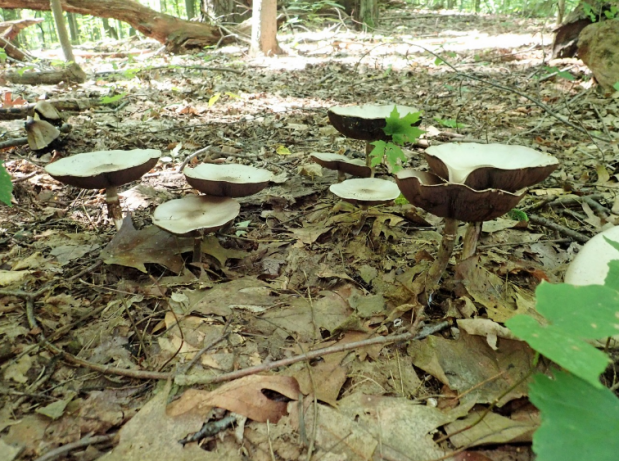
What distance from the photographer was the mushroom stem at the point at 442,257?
79.2 inches

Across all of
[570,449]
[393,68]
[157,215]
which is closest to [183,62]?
[393,68]

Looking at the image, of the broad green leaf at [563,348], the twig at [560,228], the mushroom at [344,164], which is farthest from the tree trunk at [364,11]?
the broad green leaf at [563,348]

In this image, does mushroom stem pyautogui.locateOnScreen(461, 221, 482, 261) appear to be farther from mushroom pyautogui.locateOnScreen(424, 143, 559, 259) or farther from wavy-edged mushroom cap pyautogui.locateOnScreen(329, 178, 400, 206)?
wavy-edged mushroom cap pyautogui.locateOnScreen(329, 178, 400, 206)

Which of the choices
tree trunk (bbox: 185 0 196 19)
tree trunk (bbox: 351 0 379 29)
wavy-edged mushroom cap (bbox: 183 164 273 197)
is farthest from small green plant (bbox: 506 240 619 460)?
tree trunk (bbox: 185 0 196 19)

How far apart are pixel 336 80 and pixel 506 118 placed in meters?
3.38

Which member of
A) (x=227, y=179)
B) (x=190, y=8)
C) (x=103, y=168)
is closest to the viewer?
(x=103, y=168)

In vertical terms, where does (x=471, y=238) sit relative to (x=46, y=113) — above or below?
Answer: below

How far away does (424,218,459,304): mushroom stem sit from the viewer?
201 cm

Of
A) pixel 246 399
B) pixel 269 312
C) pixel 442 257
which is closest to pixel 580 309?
pixel 442 257

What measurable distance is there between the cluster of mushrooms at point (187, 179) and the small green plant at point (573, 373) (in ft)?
5.57

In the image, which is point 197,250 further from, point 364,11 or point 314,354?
point 364,11

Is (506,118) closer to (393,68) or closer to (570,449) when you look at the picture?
(393,68)

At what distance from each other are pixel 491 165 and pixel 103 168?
2264mm

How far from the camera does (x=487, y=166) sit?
177 cm
